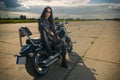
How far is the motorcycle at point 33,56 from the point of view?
162 inches

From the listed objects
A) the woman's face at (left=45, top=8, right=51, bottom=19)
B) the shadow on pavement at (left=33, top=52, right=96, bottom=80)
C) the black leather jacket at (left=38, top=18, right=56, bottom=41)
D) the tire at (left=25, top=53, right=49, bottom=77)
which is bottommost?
the shadow on pavement at (left=33, top=52, right=96, bottom=80)

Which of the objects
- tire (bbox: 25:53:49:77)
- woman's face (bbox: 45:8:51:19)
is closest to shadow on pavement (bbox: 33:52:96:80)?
tire (bbox: 25:53:49:77)

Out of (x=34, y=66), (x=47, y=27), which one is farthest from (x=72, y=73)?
(x=47, y=27)

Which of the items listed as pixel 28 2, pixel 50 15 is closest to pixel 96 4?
pixel 50 15

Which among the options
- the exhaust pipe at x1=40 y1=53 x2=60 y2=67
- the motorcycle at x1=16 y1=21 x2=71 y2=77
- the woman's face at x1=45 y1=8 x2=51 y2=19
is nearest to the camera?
the motorcycle at x1=16 y1=21 x2=71 y2=77

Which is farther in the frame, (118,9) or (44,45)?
(118,9)

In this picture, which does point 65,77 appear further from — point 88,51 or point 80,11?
point 88,51

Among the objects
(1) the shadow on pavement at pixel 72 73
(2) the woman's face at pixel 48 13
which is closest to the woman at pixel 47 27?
(2) the woman's face at pixel 48 13

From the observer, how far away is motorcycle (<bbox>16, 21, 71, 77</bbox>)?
13.5 feet

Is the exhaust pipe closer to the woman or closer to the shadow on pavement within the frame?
the woman

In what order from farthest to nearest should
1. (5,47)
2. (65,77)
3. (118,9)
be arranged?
(5,47) < (118,9) < (65,77)

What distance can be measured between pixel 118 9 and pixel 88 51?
218cm

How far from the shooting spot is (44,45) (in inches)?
177

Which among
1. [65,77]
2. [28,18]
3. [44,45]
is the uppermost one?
[28,18]
